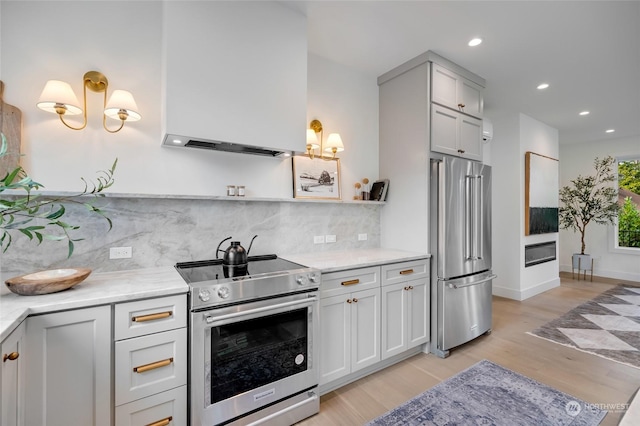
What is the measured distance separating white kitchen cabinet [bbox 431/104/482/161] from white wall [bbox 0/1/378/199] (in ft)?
4.79

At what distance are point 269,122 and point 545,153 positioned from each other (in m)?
5.23

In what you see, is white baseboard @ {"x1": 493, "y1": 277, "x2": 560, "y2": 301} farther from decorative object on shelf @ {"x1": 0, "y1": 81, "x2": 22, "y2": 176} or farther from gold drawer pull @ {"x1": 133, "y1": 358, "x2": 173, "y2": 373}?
decorative object on shelf @ {"x1": 0, "y1": 81, "x2": 22, "y2": 176}

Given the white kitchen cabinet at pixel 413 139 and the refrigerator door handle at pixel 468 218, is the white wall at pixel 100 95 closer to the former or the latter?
the white kitchen cabinet at pixel 413 139

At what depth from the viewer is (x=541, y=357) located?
274cm

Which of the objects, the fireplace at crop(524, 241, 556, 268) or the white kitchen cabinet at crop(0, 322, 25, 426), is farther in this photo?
the fireplace at crop(524, 241, 556, 268)

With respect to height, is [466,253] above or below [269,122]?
below

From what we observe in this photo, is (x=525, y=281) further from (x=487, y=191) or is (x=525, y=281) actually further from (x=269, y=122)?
(x=269, y=122)

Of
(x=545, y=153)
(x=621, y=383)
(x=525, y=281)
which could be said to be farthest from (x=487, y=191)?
(x=545, y=153)

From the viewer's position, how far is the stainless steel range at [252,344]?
162 cm

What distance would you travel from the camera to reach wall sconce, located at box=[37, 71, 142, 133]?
67.7 inches

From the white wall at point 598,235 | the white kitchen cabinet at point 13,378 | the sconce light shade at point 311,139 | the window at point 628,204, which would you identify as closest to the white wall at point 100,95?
the sconce light shade at point 311,139

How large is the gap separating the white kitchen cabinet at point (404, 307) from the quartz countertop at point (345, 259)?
0.21ft

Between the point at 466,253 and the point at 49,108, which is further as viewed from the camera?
the point at 466,253

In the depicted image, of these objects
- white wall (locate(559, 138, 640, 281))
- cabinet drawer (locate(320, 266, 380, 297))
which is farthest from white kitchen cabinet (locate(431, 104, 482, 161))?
white wall (locate(559, 138, 640, 281))
